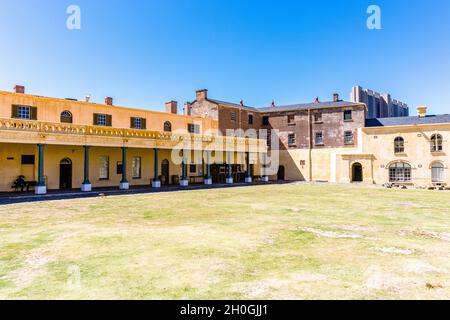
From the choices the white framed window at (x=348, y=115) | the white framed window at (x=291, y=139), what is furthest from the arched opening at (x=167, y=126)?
the white framed window at (x=348, y=115)

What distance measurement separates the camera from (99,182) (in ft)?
86.7

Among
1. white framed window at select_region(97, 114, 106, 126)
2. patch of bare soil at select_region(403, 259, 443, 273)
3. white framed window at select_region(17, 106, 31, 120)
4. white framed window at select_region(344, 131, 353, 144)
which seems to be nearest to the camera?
patch of bare soil at select_region(403, 259, 443, 273)

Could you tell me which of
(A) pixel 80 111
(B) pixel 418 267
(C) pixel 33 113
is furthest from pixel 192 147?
(B) pixel 418 267

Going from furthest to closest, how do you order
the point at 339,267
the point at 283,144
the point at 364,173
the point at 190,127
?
1. the point at 283,144
2. the point at 364,173
3. the point at 190,127
4. the point at 339,267

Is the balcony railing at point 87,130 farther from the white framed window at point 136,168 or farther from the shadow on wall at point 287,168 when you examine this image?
the shadow on wall at point 287,168

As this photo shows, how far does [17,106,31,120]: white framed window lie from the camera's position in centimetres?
2248

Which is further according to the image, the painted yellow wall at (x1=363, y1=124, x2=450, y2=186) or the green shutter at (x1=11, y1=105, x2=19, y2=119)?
the painted yellow wall at (x1=363, y1=124, x2=450, y2=186)

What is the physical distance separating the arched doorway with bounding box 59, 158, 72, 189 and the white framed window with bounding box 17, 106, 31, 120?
3928mm

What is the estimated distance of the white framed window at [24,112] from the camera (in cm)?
2248

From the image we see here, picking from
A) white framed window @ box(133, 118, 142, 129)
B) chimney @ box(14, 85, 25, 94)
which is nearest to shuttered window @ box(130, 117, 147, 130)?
white framed window @ box(133, 118, 142, 129)

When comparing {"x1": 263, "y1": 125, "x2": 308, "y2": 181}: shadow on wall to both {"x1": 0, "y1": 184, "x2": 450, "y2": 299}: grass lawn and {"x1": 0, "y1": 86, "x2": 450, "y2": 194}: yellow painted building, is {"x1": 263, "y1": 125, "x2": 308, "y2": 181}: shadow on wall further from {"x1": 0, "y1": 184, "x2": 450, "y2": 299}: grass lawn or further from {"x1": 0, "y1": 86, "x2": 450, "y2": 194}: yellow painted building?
{"x1": 0, "y1": 184, "x2": 450, "y2": 299}: grass lawn
